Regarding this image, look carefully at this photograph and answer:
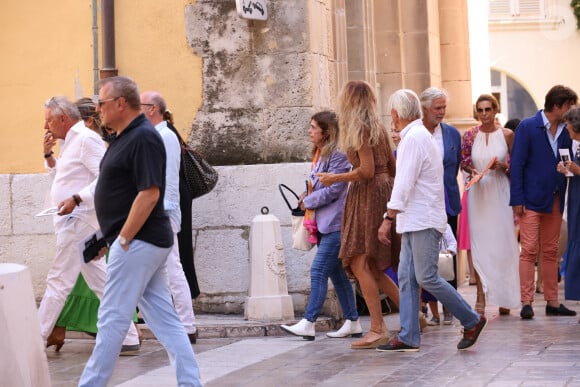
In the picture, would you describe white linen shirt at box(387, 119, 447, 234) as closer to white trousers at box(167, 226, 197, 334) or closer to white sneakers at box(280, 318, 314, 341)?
white sneakers at box(280, 318, 314, 341)

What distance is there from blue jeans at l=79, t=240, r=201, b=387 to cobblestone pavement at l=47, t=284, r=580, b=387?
1.18 meters

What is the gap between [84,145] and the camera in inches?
376

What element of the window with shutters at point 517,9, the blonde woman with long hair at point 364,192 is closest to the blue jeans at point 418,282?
the blonde woman with long hair at point 364,192

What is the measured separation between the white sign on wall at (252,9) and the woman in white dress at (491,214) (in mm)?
2002

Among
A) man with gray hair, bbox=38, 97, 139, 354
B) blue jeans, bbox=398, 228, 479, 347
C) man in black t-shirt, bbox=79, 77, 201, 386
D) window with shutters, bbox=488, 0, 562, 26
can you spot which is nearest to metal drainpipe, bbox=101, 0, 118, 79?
man with gray hair, bbox=38, 97, 139, 354

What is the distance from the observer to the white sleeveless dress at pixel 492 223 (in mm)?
11797

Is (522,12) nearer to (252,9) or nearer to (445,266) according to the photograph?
(252,9)

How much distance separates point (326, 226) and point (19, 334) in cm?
346

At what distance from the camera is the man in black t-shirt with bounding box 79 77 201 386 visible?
6.79 meters

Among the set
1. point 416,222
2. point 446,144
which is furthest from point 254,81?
point 416,222

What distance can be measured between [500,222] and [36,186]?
3990 millimetres

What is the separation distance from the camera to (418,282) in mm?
9250

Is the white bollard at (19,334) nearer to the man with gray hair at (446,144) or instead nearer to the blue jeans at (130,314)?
the blue jeans at (130,314)

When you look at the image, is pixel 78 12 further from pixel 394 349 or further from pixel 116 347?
pixel 116 347
